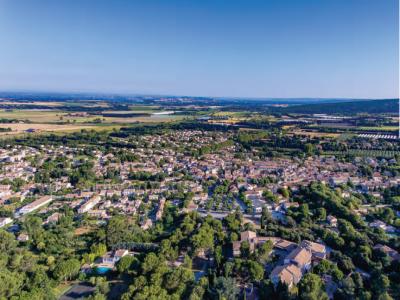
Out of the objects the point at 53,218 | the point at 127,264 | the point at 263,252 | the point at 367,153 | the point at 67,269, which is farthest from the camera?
the point at 367,153

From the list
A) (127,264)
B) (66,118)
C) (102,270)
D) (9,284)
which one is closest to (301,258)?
(127,264)

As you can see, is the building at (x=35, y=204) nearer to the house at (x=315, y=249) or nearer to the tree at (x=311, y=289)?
the house at (x=315, y=249)

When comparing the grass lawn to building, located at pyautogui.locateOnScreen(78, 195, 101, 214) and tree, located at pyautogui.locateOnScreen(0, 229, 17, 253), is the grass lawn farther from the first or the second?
building, located at pyautogui.locateOnScreen(78, 195, 101, 214)

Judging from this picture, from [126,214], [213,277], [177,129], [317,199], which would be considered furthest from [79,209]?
[177,129]

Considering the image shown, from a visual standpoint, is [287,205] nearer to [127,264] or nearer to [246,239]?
[246,239]

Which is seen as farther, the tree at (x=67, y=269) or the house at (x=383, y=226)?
the house at (x=383, y=226)

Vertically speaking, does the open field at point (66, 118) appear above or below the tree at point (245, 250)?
above

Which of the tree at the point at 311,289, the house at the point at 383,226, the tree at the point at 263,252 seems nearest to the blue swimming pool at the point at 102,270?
the tree at the point at 263,252
